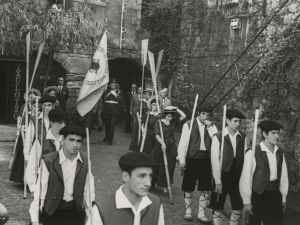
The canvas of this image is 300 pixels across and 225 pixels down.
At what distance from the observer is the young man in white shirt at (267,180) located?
5.50 m

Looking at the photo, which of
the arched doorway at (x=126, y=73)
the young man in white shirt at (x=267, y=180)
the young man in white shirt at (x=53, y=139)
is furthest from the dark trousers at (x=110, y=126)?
the young man in white shirt at (x=267, y=180)

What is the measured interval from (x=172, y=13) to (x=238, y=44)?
5191mm

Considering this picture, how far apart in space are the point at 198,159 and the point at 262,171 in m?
2.09

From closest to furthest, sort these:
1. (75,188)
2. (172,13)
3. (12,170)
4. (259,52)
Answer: (75,188), (12,170), (259,52), (172,13)

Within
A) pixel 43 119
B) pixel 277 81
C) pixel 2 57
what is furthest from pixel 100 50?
pixel 2 57

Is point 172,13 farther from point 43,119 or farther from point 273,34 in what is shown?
point 43,119

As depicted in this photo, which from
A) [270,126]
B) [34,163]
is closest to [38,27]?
[34,163]

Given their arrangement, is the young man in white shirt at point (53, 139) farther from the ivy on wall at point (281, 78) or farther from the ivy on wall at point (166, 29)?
the ivy on wall at point (166, 29)

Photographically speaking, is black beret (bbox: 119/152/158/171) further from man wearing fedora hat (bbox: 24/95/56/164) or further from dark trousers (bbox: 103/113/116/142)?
dark trousers (bbox: 103/113/116/142)

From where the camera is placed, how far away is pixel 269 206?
5.56m

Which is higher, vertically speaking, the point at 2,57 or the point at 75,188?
the point at 2,57

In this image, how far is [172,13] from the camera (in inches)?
709

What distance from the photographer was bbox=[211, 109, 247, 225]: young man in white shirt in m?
6.47

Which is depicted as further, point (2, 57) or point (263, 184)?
point (2, 57)
